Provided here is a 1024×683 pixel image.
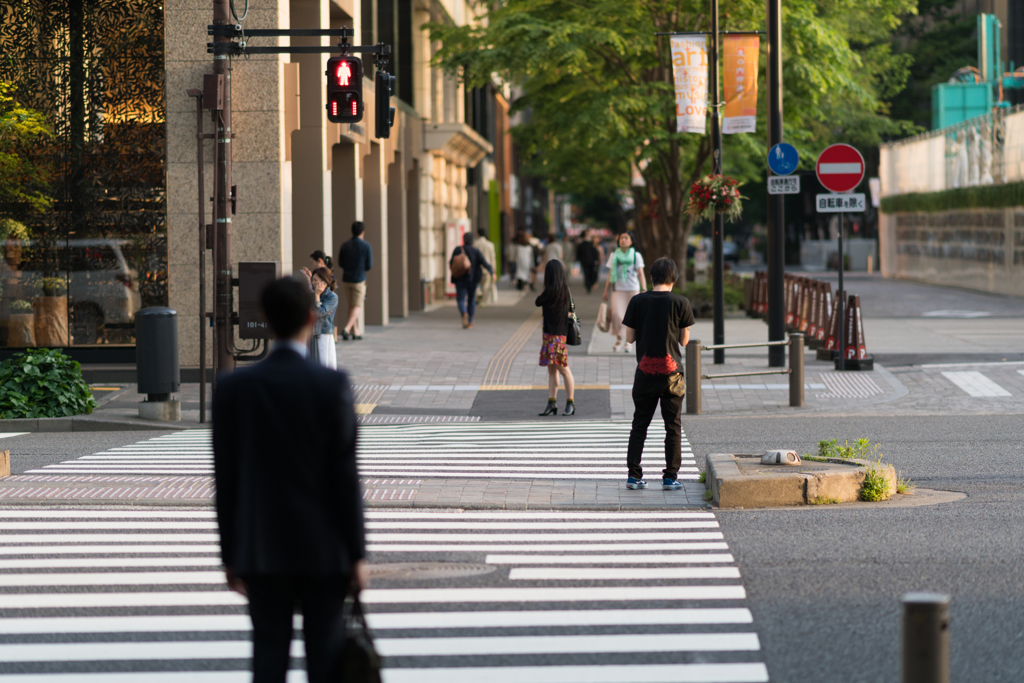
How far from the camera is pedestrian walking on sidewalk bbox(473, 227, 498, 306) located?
101ft

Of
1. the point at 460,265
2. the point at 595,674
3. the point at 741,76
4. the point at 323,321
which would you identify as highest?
the point at 741,76

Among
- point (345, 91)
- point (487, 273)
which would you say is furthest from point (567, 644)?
point (487, 273)

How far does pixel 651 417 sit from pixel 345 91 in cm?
712

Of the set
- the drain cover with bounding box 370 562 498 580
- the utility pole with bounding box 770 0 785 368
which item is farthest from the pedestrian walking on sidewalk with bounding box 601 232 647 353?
the drain cover with bounding box 370 562 498 580

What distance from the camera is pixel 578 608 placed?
611cm

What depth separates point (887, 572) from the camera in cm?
670

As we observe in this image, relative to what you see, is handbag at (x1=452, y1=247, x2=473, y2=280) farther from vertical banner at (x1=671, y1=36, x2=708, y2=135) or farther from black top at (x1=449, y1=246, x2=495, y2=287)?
vertical banner at (x1=671, y1=36, x2=708, y2=135)

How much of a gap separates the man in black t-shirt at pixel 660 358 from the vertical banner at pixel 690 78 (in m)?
11.1

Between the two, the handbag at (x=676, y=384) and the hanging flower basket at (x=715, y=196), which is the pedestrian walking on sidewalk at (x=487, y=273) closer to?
the hanging flower basket at (x=715, y=196)

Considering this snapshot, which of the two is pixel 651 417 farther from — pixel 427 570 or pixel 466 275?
pixel 466 275

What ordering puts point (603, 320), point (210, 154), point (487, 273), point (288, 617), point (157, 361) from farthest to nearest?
point (487, 273), point (603, 320), point (210, 154), point (157, 361), point (288, 617)

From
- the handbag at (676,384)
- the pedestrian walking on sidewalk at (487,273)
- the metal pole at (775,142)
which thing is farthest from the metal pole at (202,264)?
the pedestrian walking on sidewalk at (487,273)

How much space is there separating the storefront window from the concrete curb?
410 cm

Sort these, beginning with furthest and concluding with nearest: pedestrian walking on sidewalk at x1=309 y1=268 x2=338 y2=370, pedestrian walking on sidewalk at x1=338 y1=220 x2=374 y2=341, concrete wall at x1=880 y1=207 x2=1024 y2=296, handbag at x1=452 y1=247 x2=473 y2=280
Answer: concrete wall at x1=880 y1=207 x2=1024 y2=296, handbag at x1=452 y1=247 x2=473 y2=280, pedestrian walking on sidewalk at x1=338 y1=220 x2=374 y2=341, pedestrian walking on sidewalk at x1=309 y1=268 x2=338 y2=370
